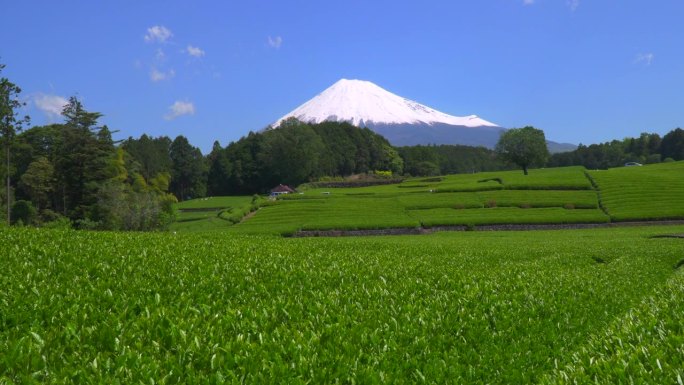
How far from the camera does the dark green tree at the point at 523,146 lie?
100438 millimetres

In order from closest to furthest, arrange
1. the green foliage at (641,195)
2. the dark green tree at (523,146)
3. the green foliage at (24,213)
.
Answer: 1. the green foliage at (641,195)
2. the green foliage at (24,213)
3. the dark green tree at (523,146)

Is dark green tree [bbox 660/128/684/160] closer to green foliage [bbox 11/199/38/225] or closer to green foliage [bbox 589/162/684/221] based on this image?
green foliage [bbox 589/162/684/221]

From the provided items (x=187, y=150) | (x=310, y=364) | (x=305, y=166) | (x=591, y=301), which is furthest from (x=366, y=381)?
(x=187, y=150)

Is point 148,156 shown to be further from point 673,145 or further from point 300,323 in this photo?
point 673,145

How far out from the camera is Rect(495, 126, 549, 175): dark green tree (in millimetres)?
100438

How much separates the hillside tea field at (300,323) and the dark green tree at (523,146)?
92907mm

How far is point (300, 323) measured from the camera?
7.04m

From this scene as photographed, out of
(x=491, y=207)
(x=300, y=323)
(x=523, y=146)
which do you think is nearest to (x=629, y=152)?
(x=523, y=146)

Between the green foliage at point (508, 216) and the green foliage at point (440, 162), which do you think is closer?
the green foliage at point (508, 216)

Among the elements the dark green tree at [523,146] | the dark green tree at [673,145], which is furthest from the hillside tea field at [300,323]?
the dark green tree at [673,145]

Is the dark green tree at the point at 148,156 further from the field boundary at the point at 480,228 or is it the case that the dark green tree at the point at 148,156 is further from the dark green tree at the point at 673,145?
the dark green tree at the point at 673,145

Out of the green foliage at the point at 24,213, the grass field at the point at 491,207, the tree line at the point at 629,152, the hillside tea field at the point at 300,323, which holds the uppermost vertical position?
the tree line at the point at 629,152

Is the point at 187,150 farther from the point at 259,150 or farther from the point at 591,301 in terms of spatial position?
the point at 591,301

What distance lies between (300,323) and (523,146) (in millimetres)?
101591
